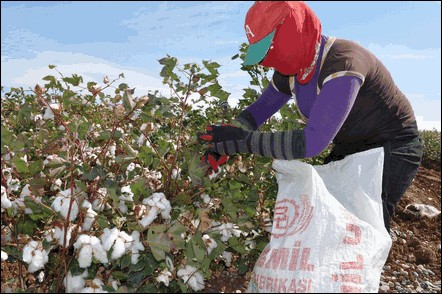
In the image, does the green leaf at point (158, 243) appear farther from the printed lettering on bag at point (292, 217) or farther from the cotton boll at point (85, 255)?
the printed lettering on bag at point (292, 217)

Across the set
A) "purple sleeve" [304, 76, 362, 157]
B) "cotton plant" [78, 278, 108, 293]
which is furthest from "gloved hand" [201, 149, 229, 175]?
"cotton plant" [78, 278, 108, 293]

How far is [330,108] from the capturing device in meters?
1.75

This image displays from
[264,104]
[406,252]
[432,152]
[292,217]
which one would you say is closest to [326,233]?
[292,217]

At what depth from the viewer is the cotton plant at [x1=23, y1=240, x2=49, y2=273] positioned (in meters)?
1.62

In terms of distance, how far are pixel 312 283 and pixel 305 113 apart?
80cm

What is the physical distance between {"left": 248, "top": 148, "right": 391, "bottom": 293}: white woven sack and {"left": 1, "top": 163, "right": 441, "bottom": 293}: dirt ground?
56cm

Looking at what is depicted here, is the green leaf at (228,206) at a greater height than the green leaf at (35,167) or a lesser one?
lesser

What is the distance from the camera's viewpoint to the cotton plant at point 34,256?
5.32 ft

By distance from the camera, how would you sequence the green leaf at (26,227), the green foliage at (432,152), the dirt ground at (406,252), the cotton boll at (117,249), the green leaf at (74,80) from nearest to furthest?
the cotton boll at (117,249), the green leaf at (26,227), the green leaf at (74,80), the dirt ground at (406,252), the green foliage at (432,152)

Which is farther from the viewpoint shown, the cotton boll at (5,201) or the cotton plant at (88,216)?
the cotton plant at (88,216)

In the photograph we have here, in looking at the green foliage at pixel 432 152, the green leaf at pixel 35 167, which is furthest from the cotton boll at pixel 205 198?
the green foliage at pixel 432 152

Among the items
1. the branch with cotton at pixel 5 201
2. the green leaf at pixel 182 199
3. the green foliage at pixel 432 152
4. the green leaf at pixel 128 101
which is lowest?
the green foliage at pixel 432 152

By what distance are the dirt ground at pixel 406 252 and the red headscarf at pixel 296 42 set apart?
3.52ft

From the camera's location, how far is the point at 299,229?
5.97ft
